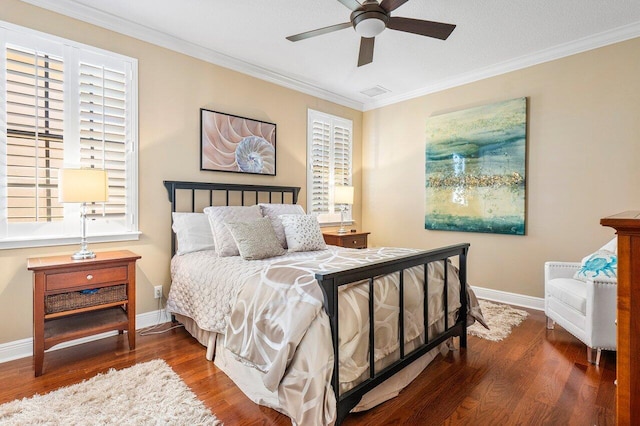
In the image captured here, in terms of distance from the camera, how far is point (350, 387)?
171 cm

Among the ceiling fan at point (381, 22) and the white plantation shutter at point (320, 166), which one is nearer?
the ceiling fan at point (381, 22)

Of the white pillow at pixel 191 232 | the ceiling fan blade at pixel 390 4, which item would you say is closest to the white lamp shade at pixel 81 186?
the white pillow at pixel 191 232

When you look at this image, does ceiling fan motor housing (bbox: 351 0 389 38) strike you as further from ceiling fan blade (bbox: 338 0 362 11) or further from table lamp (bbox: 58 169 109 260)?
table lamp (bbox: 58 169 109 260)

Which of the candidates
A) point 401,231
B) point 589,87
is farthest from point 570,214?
point 401,231

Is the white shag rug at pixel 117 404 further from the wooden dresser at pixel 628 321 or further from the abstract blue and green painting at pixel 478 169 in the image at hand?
the abstract blue and green painting at pixel 478 169

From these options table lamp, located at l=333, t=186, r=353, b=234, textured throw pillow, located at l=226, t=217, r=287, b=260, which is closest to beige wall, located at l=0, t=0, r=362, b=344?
textured throw pillow, located at l=226, t=217, r=287, b=260

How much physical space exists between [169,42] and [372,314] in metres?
3.17

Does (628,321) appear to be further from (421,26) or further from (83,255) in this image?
(83,255)

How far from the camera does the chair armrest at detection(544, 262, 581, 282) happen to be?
119 inches

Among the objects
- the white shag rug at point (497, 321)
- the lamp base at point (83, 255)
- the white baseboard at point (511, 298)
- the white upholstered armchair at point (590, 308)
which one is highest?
the lamp base at point (83, 255)

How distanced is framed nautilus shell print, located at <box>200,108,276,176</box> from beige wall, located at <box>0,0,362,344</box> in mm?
80

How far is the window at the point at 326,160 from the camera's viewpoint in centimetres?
462

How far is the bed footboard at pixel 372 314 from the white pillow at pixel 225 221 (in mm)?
1451

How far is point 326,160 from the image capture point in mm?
4848
